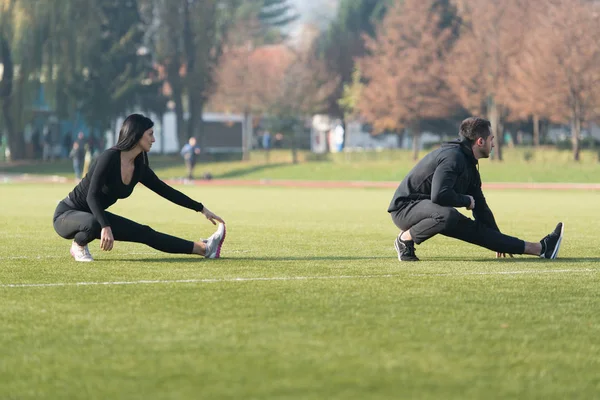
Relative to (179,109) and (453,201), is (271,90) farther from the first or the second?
(453,201)

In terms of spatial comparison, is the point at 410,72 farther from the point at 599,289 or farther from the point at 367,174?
the point at 599,289

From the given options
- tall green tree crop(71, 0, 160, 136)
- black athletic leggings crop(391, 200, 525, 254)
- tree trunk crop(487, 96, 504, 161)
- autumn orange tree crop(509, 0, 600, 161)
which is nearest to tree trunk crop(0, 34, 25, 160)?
tall green tree crop(71, 0, 160, 136)

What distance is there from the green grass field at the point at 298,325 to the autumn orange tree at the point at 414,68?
50708 millimetres

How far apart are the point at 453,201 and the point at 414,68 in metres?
53.4

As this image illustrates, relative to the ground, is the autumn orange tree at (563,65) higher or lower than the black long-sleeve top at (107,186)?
higher

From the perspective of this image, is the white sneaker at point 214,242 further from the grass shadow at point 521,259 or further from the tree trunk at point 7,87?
the tree trunk at point 7,87

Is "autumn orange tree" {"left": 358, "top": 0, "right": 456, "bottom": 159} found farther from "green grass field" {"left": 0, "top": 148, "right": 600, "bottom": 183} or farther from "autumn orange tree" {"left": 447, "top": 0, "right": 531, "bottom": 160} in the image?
"green grass field" {"left": 0, "top": 148, "right": 600, "bottom": 183}

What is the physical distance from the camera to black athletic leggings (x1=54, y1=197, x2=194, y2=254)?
1145 cm

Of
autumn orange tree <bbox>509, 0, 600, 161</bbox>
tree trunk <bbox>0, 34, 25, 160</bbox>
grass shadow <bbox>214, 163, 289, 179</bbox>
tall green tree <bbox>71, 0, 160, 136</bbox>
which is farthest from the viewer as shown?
tall green tree <bbox>71, 0, 160, 136</bbox>

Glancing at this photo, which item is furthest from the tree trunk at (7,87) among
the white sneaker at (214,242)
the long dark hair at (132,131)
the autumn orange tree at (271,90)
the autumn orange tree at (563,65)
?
the long dark hair at (132,131)

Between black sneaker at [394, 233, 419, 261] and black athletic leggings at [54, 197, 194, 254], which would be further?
black sneaker at [394, 233, 419, 261]

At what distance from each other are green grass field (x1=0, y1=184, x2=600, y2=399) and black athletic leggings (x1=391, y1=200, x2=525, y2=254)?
0.71 ft

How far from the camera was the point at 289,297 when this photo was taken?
853 centimetres

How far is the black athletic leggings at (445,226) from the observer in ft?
37.1
